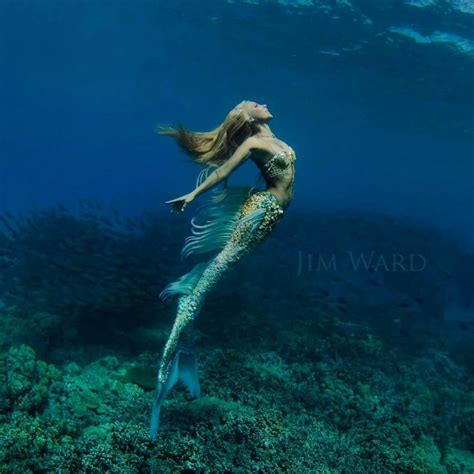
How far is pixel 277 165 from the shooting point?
3.85 meters

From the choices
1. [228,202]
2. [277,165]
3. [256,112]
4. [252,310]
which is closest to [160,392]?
[228,202]

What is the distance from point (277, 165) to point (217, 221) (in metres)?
0.82

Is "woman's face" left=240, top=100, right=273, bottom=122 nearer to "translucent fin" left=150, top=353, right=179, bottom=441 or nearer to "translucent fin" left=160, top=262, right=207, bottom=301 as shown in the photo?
"translucent fin" left=160, top=262, right=207, bottom=301

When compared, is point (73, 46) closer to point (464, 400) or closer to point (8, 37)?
point (8, 37)

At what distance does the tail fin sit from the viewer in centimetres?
420

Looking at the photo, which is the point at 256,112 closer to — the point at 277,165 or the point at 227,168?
the point at 277,165

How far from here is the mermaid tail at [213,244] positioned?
13.1 feet

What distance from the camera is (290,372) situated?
7.93 meters

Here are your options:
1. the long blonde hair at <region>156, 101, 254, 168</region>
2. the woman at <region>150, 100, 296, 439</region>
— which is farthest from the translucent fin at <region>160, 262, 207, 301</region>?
the long blonde hair at <region>156, 101, 254, 168</region>

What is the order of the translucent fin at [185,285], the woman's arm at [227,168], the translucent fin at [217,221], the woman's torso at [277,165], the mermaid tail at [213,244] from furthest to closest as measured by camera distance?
the translucent fin at [185,285]
the translucent fin at [217,221]
the mermaid tail at [213,244]
the woman's torso at [277,165]
the woman's arm at [227,168]

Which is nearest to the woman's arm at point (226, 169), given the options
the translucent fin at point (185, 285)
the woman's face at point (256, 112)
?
the woman's face at point (256, 112)

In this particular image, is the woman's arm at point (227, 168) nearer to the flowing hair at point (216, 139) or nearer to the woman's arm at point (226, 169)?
the woman's arm at point (226, 169)

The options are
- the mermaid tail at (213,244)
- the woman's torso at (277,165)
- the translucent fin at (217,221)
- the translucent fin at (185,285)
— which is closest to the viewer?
the woman's torso at (277,165)

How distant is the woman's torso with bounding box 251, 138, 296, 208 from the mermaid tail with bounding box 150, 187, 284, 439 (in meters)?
0.10
